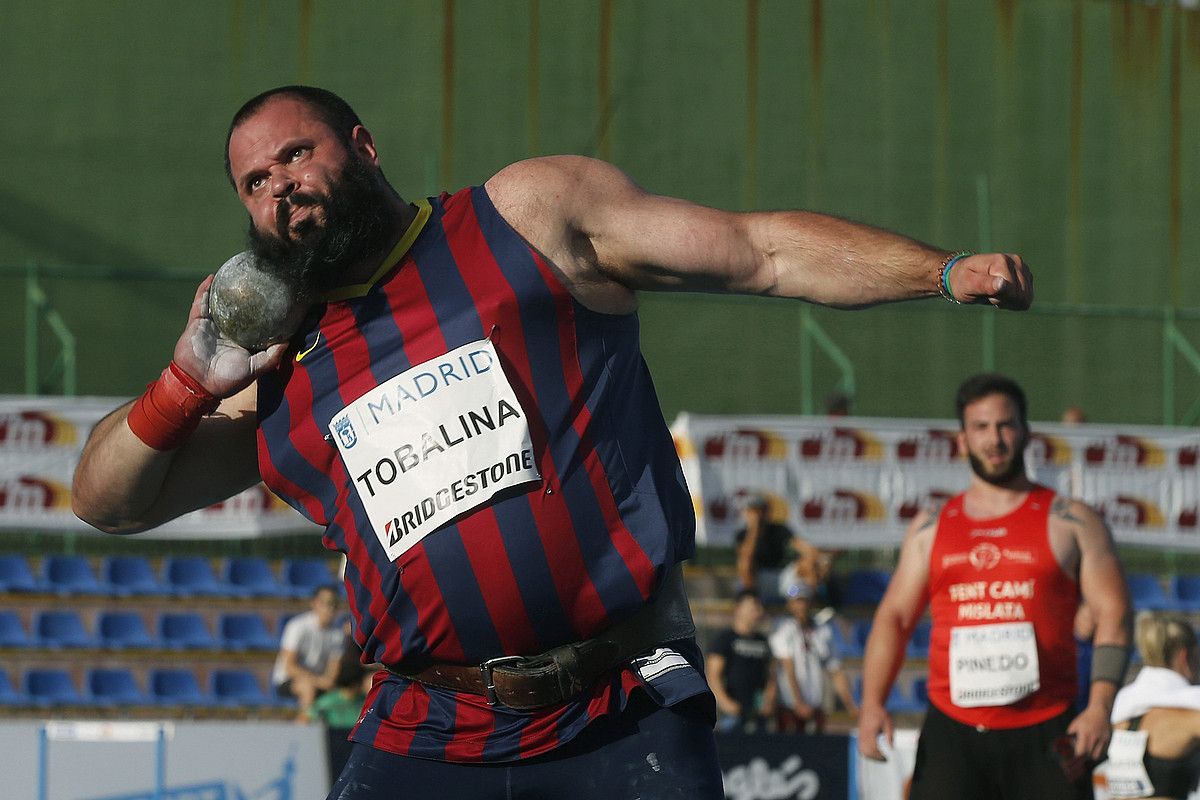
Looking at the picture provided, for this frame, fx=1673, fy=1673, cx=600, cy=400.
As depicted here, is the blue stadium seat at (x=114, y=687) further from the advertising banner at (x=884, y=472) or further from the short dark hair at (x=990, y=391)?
the short dark hair at (x=990, y=391)

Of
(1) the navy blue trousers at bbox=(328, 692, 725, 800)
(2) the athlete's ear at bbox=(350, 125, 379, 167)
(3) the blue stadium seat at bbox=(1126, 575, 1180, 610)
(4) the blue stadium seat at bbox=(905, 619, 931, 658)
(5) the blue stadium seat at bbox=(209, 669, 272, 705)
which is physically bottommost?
(5) the blue stadium seat at bbox=(209, 669, 272, 705)

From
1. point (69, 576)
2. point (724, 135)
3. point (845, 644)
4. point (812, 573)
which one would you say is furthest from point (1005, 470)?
point (724, 135)

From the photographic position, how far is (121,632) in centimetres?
1302

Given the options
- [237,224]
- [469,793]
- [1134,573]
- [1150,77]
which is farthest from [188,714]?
[1150,77]

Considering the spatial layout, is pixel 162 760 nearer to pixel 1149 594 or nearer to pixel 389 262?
pixel 389 262

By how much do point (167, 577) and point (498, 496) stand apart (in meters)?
11.2

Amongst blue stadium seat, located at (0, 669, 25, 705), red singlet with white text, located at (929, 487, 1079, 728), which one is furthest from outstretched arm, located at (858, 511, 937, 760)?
blue stadium seat, located at (0, 669, 25, 705)

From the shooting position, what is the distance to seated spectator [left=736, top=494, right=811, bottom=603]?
42.2ft

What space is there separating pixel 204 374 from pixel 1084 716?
377 cm

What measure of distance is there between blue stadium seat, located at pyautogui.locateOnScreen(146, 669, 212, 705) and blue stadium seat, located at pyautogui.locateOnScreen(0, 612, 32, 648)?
1.00 m

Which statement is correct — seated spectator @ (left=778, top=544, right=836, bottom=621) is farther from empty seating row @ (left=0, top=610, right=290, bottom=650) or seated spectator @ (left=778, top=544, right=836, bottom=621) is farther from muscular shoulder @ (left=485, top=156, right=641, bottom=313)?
muscular shoulder @ (left=485, top=156, right=641, bottom=313)

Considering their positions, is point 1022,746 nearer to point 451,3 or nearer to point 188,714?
point 188,714

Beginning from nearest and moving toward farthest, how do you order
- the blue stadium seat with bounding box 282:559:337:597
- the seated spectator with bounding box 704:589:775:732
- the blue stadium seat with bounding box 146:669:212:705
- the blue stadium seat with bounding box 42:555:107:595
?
1. the seated spectator with bounding box 704:589:775:732
2. the blue stadium seat with bounding box 146:669:212:705
3. the blue stadium seat with bounding box 42:555:107:595
4. the blue stadium seat with bounding box 282:559:337:597

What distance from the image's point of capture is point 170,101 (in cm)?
1764
